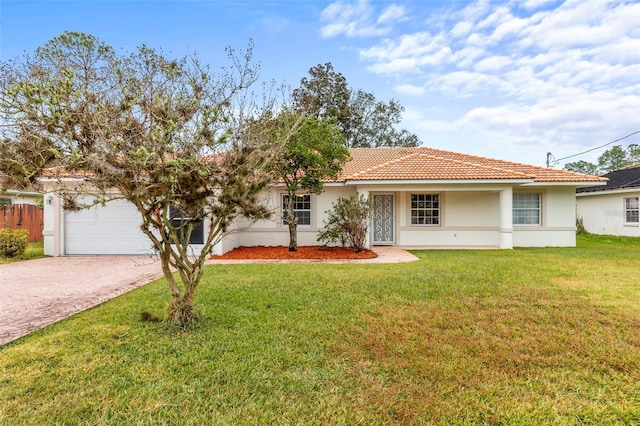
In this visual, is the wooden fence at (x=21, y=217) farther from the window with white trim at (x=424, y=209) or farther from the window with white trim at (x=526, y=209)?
the window with white trim at (x=526, y=209)

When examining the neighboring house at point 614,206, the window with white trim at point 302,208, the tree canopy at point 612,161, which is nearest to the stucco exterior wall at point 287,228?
the window with white trim at point 302,208

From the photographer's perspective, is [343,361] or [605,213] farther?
[605,213]

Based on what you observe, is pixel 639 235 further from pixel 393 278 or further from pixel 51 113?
pixel 51 113

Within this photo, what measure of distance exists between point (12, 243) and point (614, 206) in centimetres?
3093

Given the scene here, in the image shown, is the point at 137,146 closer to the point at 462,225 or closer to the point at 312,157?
the point at 312,157

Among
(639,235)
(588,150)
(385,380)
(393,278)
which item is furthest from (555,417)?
(588,150)

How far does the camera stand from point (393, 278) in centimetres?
819

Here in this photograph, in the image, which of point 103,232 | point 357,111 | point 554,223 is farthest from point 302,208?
point 357,111

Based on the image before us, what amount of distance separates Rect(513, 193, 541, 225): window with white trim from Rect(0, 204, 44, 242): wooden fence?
2344 cm

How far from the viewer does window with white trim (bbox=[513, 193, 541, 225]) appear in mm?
15344

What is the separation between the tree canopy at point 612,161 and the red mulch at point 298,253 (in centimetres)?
5467

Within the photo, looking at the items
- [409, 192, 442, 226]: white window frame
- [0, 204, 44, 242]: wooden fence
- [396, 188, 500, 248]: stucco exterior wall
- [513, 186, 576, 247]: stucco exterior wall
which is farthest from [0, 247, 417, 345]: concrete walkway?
[513, 186, 576, 247]: stucco exterior wall

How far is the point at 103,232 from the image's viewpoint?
13008mm

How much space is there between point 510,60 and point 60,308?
18.9m
